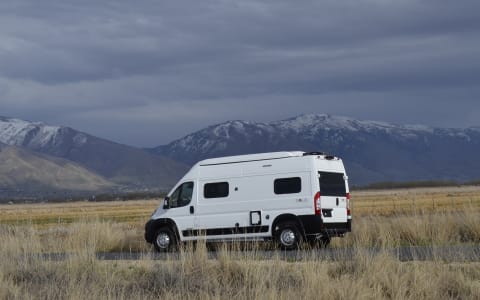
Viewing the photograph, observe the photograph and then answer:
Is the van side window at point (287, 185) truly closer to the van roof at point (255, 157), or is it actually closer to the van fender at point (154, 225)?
the van roof at point (255, 157)

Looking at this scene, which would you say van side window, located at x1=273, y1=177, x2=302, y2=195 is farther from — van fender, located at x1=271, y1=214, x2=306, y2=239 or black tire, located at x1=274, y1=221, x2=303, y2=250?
black tire, located at x1=274, y1=221, x2=303, y2=250

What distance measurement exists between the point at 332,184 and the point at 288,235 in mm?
1880

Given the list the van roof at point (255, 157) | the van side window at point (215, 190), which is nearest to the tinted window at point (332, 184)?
the van roof at point (255, 157)

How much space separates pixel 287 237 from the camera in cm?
2045

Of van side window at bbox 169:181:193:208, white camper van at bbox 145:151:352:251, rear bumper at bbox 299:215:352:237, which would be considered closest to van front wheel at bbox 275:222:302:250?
white camper van at bbox 145:151:352:251

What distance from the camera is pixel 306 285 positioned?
11.5 metres

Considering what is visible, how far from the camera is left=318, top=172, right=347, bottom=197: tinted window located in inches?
812

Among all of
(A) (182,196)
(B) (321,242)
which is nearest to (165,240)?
(A) (182,196)

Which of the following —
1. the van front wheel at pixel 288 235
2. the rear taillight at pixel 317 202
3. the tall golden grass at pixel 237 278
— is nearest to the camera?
the tall golden grass at pixel 237 278

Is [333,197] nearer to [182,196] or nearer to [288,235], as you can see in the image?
[288,235]

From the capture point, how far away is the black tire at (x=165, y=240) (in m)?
22.2

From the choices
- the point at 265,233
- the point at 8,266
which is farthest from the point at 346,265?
the point at 265,233

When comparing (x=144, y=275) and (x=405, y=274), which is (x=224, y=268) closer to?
(x=144, y=275)

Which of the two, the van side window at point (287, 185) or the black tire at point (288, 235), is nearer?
the black tire at point (288, 235)
